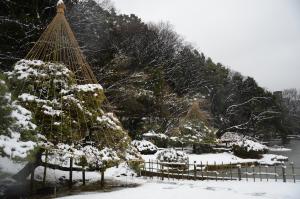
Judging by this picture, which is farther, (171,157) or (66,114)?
(171,157)

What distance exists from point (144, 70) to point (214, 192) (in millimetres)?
17810

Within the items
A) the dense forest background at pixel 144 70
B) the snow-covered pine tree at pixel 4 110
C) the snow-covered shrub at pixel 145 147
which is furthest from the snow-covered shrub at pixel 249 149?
the snow-covered pine tree at pixel 4 110

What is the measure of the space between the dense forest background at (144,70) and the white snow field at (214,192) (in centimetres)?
659

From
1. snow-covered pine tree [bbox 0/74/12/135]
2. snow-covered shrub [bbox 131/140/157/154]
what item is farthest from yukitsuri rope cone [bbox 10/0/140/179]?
snow-covered shrub [bbox 131/140/157/154]

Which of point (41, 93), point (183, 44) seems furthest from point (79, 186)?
point (183, 44)

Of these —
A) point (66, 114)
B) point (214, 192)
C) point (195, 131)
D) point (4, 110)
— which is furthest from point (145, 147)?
point (4, 110)

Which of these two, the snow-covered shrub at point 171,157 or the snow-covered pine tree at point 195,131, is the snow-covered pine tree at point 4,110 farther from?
the snow-covered pine tree at point 195,131

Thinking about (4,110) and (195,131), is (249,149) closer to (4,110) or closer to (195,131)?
(195,131)

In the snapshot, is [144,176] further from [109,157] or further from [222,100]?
[222,100]

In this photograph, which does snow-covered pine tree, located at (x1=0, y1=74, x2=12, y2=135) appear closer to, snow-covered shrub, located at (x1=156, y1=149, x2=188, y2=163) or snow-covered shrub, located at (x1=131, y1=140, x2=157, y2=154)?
snow-covered shrub, located at (x1=156, y1=149, x2=188, y2=163)

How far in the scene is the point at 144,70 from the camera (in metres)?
26.6

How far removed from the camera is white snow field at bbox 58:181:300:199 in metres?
9.11

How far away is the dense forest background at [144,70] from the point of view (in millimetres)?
14301

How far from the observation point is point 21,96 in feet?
30.2
